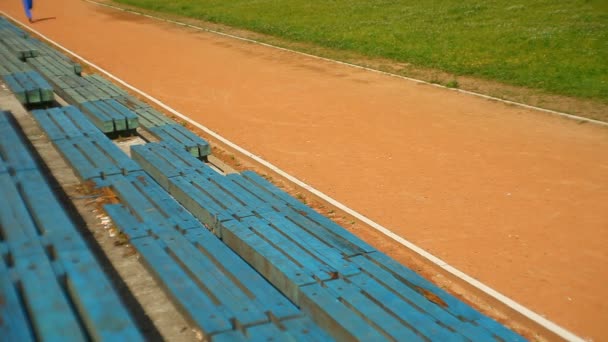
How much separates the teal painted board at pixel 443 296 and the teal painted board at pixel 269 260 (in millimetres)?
749

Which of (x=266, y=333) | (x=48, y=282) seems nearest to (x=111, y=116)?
(x=48, y=282)

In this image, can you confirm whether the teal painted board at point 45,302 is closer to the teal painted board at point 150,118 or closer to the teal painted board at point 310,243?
the teal painted board at point 310,243

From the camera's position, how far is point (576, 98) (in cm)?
1533

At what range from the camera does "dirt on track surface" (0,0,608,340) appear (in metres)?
7.92

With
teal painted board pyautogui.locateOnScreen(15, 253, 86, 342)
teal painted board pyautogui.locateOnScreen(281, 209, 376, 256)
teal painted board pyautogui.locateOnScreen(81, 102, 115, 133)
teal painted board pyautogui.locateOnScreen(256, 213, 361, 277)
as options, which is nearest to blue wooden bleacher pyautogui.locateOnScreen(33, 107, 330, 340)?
teal painted board pyautogui.locateOnScreen(256, 213, 361, 277)

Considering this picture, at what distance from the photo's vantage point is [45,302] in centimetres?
548

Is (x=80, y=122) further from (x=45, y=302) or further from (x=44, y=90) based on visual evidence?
(x=45, y=302)

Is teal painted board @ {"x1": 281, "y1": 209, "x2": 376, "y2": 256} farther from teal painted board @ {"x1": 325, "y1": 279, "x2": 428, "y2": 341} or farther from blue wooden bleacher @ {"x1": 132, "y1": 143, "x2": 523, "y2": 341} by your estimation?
teal painted board @ {"x1": 325, "y1": 279, "x2": 428, "y2": 341}

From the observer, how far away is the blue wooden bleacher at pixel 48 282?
5.13 meters

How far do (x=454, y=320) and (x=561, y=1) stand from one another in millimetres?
28411

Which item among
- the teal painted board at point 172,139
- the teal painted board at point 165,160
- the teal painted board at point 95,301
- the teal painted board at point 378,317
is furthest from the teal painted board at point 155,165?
the teal painted board at point 378,317

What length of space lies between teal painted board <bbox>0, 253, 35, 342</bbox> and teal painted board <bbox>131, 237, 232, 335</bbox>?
1384 millimetres

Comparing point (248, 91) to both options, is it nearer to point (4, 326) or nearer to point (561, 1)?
point (4, 326)

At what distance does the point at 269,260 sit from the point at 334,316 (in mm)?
1323
